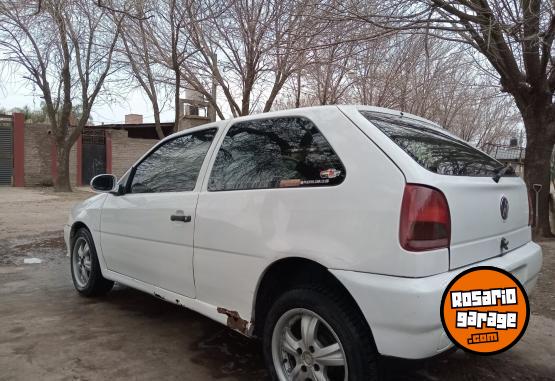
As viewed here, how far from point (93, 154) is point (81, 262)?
2131 centimetres

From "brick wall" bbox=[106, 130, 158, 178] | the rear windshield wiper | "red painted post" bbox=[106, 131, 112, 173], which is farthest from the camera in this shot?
"brick wall" bbox=[106, 130, 158, 178]

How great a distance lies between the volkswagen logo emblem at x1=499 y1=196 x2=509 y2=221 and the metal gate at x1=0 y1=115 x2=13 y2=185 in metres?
23.3

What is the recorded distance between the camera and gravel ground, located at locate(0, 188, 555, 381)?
3154mm

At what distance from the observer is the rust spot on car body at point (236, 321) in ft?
9.57

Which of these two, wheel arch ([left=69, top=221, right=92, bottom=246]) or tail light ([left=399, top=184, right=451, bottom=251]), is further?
wheel arch ([left=69, top=221, right=92, bottom=246])

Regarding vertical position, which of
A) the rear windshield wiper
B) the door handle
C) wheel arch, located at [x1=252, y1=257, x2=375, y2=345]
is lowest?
wheel arch, located at [x1=252, y1=257, x2=375, y2=345]

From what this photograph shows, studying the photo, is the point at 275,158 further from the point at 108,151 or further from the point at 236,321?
the point at 108,151

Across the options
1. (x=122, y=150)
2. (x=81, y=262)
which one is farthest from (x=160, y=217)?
(x=122, y=150)

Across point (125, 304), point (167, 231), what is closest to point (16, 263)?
point (125, 304)

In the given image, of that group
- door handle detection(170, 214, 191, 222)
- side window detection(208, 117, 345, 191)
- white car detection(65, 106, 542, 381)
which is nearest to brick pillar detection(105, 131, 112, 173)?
white car detection(65, 106, 542, 381)

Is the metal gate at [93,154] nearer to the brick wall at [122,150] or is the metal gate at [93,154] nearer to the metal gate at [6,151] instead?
the brick wall at [122,150]

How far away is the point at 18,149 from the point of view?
2162cm

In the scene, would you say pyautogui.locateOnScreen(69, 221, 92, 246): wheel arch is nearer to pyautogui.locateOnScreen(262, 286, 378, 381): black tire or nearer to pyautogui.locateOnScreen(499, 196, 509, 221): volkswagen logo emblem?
pyautogui.locateOnScreen(262, 286, 378, 381): black tire

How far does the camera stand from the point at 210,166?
335 centimetres
